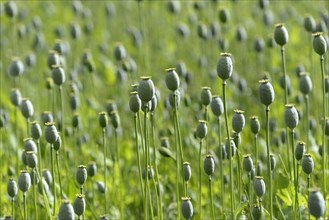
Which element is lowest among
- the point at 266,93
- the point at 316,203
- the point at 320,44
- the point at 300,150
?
the point at 316,203

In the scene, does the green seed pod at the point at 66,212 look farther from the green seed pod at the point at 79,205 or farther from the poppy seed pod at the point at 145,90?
the poppy seed pod at the point at 145,90

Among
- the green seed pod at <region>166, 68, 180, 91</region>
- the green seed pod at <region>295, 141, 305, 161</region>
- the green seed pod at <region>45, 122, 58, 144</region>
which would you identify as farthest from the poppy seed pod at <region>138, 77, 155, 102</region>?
the green seed pod at <region>295, 141, 305, 161</region>

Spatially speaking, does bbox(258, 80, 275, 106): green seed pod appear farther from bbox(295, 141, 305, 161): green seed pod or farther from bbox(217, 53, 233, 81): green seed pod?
bbox(295, 141, 305, 161): green seed pod

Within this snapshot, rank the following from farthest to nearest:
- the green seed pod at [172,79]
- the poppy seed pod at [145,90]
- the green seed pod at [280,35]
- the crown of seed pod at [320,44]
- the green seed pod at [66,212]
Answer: the green seed pod at [280,35] → the crown of seed pod at [320,44] → the green seed pod at [172,79] → the poppy seed pod at [145,90] → the green seed pod at [66,212]

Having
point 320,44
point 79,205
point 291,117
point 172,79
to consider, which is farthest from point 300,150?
point 79,205

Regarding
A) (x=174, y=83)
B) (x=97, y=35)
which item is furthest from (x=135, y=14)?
(x=174, y=83)

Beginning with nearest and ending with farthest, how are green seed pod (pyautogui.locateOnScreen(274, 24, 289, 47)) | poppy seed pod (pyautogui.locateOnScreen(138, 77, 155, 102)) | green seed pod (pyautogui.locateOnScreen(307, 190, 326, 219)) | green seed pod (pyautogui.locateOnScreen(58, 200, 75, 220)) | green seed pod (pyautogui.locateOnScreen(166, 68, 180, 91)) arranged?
green seed pod (pyautogui.locateOnScreen(307, 190, 326, 219))
green seed pod (pyautogui.locateOnScreen(58, 200, 75, 220))
poppy seed pod (pyautogui.locateOnScreen(138, 77, 155, 102))
green seed pod (pyautogui.locateOnScreen(166, 68, 180, 91))
green seed pod (pyautogui.locateOnScreen(274, 24, 289, 47))

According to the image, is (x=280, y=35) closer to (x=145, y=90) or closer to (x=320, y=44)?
(x=320, y=44)

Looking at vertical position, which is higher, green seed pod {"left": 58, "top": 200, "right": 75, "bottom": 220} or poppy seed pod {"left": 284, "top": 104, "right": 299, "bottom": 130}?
poppy seed pod {"left": 284, "top": 104, "right": 299, "bottom": 130}

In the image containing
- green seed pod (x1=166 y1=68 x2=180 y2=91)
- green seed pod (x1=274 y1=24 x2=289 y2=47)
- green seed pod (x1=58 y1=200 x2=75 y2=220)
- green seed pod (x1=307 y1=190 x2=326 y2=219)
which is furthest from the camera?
green seed pod (x1=274 y1=24 x2=289 y2=47)

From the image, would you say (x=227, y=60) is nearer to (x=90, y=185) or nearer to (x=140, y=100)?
(x=140, y=100)

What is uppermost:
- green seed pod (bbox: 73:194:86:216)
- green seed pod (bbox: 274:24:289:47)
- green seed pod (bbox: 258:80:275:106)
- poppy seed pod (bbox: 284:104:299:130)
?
green seed pod (bbox: 274:24:289:47)

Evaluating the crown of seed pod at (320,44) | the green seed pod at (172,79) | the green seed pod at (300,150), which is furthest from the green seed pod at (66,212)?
the crown of seed pod at (320,44)

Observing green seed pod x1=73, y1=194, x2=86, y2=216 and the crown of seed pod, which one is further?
the crown of seed pod
